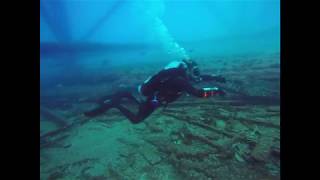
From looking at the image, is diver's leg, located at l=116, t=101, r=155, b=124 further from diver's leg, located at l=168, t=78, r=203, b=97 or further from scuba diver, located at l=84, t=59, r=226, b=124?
diver's leg, located at l=168, t=78, r=203, b=97

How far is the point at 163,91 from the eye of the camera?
2.84m

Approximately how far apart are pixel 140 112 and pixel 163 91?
0.24 metres

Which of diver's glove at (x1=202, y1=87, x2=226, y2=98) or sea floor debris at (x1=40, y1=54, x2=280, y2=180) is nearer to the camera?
sea floor debris at (x1=40, y1=54, x2=280, y2=180)

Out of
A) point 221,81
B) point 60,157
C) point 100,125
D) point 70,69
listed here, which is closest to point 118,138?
point 100,125

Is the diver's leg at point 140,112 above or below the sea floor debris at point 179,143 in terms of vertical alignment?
above

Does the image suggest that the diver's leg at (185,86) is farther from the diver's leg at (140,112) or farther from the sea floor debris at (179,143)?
the diver's leg at (140,112)

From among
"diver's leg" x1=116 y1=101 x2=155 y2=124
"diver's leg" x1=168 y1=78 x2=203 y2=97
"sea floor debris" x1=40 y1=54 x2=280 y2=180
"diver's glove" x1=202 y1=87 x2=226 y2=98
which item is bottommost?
"sea floor debris" x1=40 y1=54 x2=280 y2=180

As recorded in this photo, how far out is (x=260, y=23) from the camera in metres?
2.69

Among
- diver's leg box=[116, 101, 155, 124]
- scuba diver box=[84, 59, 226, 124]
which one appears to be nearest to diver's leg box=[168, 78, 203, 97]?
scuba diver box=[84, 59, 226, 124]

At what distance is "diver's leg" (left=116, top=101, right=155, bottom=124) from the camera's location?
2795 mm

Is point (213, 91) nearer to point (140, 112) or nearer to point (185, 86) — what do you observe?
point (185, 86)

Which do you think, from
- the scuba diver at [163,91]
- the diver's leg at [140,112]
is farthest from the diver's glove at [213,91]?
the diver's leg at [140,112]

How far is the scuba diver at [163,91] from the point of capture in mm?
2787
